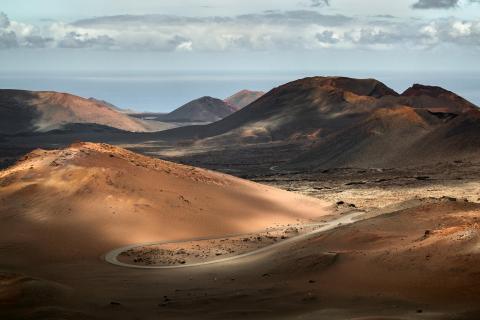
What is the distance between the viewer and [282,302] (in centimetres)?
2220

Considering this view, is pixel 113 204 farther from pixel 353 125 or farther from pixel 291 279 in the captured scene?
pixel 353 125

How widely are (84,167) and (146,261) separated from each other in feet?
43.2

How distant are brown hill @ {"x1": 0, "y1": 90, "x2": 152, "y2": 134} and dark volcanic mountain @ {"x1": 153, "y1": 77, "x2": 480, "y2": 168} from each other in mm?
34688

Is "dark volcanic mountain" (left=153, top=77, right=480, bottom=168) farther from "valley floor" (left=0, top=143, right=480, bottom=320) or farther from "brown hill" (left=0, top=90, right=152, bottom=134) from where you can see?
"valley floor" (left=0, top=143, right=480, bottom=320)

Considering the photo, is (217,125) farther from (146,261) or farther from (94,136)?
(146,261)

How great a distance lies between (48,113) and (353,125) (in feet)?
312

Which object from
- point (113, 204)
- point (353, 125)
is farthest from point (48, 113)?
point (113, 204)

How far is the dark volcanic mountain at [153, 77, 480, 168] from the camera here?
88.9 meters

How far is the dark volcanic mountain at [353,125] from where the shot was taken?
292 ft

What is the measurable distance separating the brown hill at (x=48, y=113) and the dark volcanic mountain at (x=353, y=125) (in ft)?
→ 114

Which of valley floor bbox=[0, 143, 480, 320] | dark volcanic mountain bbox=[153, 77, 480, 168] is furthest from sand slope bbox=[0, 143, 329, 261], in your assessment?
dark volcanic mountain bbox=[153, 77, 480, 168]

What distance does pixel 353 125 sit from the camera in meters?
106

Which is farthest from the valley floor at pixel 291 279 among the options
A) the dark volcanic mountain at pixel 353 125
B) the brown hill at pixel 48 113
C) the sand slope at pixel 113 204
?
the brown hill at pixel 48 113

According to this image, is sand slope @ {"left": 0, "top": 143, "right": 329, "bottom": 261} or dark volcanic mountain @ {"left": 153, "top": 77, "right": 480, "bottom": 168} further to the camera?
dark volcanic mountain @ {"left": 153, "top": 77, "right": 480, "bottom": 168}
